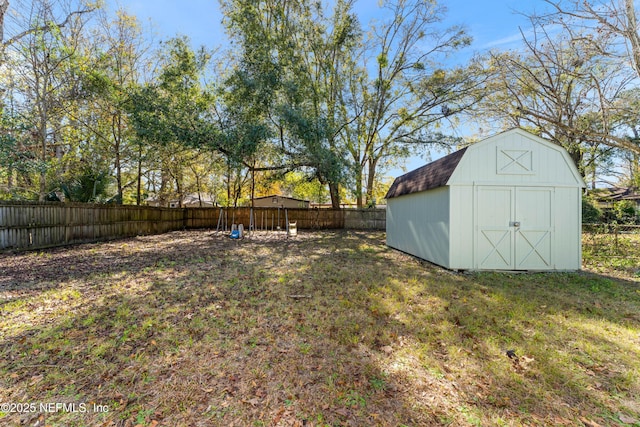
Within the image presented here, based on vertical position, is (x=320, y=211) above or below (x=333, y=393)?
above

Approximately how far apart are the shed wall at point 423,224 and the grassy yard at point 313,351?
5.04 feet

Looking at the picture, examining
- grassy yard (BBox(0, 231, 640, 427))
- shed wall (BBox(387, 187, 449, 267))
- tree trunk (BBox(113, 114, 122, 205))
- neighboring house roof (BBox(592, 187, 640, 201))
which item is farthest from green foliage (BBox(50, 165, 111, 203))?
neighboring house roof (BBox(592, 187, 640, 201))

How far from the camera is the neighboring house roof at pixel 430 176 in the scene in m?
6.28

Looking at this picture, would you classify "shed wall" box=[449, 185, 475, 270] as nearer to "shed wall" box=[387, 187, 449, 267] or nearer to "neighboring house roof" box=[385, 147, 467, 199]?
"shed wall" box=[387, 187, 449, 267]

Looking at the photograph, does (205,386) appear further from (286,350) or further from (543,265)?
(543,265)

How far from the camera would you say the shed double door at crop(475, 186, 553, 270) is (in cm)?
618

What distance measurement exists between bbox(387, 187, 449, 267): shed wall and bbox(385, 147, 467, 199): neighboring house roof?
0.18 m

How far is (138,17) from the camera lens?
39.3 feet

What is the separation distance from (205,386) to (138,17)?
15.6 meters

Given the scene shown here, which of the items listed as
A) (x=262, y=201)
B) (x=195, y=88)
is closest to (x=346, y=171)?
(x=195, y=88)

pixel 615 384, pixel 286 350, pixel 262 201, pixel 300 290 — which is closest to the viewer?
pixel 615 384

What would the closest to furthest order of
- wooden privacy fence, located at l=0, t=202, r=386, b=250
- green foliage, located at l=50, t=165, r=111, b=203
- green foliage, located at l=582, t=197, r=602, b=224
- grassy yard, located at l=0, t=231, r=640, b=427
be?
1. grassy yard, located at l=0, t=231, r=640, b=427
2. wooden privacy fence, located at l=0, t=202, r=386, b=250
3. green foliage, located at l=50, t=165, r=111, b=203
4. green foliage, located at l=582, t=197, r=602, b=224

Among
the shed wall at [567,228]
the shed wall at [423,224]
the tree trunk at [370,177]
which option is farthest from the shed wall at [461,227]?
the tree trunk at [370,177]

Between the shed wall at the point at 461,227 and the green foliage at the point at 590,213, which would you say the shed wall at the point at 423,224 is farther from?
the green foliage at the point at 590,213
